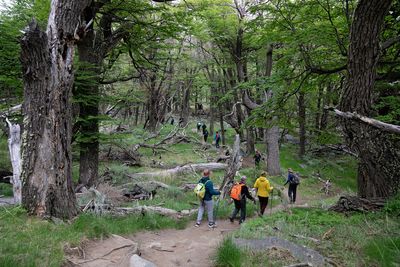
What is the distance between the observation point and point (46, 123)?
6.43 meters

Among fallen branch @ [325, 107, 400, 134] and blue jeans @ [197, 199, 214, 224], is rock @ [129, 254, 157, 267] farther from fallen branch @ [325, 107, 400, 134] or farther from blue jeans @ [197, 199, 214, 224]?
fallen branch @ [325, 107, 400, 134]

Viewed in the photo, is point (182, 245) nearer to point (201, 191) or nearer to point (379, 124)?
point (201, 191)

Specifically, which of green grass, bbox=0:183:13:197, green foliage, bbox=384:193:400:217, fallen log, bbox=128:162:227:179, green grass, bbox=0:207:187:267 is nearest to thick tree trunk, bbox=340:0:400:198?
green foliage, bbox=384:193:400:217

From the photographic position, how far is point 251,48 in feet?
66.1

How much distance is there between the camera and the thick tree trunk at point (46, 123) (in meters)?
6.29

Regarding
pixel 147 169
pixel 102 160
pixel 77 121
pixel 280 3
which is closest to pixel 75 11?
pixel 77 121

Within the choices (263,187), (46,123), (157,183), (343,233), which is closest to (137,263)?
(46,123)

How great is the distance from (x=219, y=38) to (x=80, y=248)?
15.7m

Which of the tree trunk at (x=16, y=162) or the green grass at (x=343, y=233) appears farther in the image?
the tree trunk at (x=16, y=162)

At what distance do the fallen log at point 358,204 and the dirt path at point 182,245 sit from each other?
3.12 m

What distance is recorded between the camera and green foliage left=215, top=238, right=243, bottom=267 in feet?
16.7

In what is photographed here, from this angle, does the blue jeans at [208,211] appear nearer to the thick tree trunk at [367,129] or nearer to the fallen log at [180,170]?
the thick tree trunk at [367,129]

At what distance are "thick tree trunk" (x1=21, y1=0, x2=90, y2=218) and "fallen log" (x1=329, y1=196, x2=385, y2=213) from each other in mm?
6353

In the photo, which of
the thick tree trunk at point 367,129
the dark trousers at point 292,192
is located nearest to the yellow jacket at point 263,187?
the thick tree trunk at point 367,129
